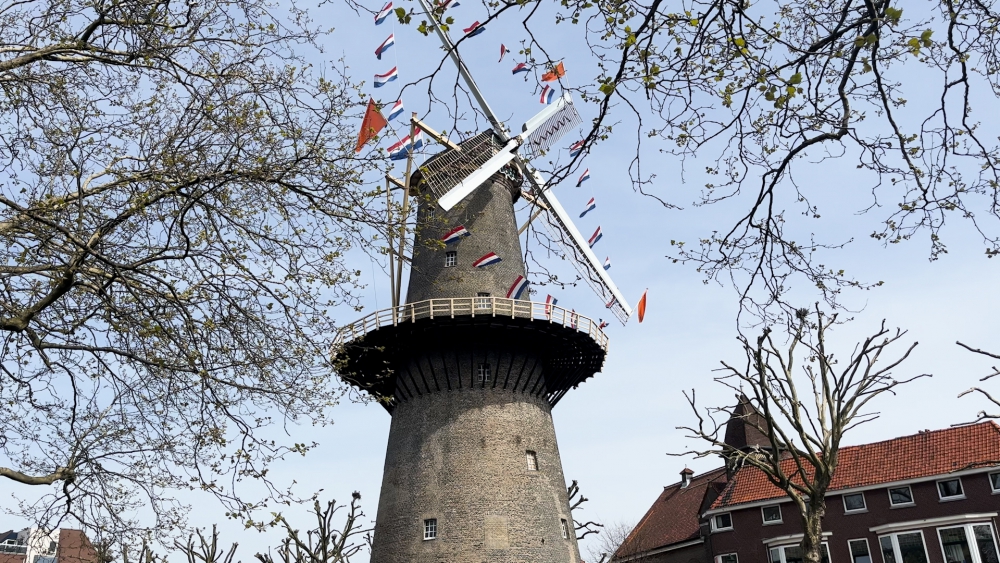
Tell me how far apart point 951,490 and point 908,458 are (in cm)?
201

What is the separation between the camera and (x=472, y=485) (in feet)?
71.7

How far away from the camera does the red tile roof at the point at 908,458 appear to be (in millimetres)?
26969

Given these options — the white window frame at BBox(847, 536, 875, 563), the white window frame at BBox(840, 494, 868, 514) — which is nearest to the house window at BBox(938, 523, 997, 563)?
the white window frame at BBox(847, 536, 875, 563)

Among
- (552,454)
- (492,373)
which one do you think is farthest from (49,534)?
(552,454)

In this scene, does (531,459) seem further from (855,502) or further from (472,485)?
(855,502)

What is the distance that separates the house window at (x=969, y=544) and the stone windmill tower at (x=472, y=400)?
13.0 metres

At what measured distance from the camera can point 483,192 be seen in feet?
86.5

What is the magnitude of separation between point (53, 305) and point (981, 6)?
9542 millimetres

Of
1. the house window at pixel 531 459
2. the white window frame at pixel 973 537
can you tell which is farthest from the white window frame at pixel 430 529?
the white window frame at pixel 973 537

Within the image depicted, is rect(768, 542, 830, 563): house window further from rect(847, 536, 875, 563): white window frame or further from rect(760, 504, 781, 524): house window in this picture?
rect(760, 504, 781, 524): house window

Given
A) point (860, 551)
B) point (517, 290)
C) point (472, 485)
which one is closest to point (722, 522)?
point (860, 551)

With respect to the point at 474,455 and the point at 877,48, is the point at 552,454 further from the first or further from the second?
the point at 877,48

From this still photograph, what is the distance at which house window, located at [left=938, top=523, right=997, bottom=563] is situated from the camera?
82.8 ft

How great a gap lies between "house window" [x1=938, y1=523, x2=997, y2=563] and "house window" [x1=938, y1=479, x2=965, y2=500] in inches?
40.6
